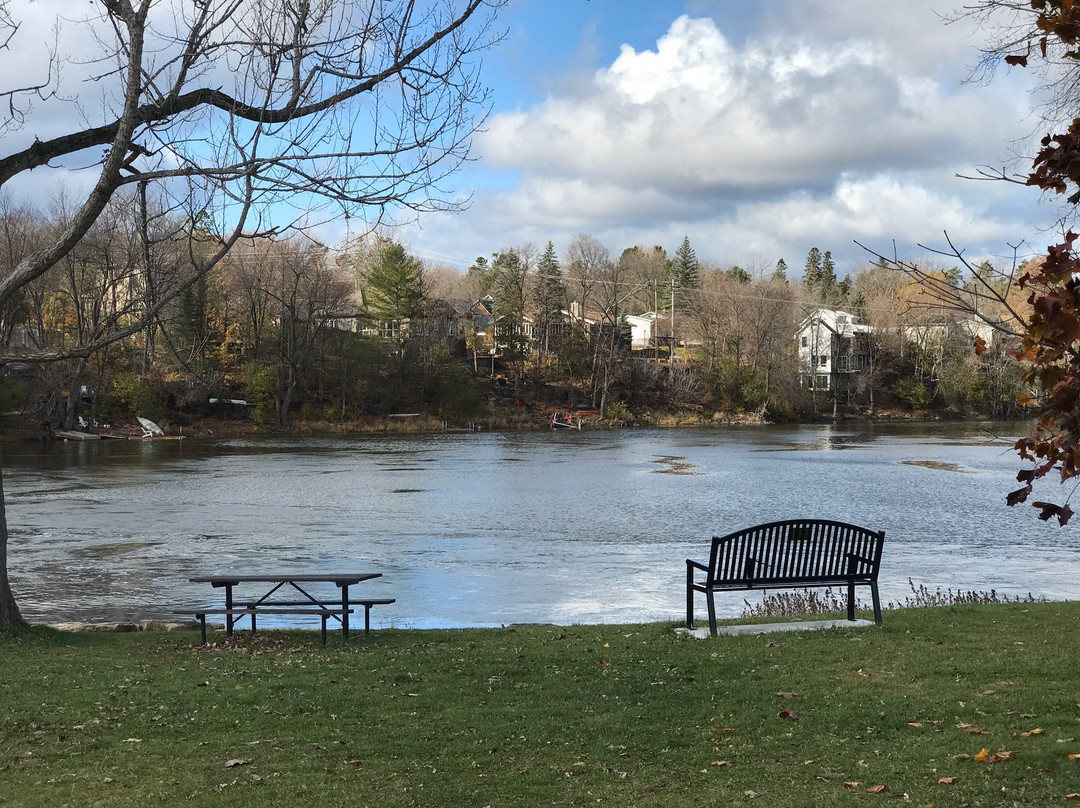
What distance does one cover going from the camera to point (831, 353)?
327 ft

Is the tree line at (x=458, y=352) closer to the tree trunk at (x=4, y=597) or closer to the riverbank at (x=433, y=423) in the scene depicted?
the riverbank at (x=433, y=423)

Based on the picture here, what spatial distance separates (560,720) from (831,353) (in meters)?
97.2

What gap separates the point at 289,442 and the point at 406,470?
22145mm

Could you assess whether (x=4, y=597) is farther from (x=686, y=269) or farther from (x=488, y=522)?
(x=686, y=269)

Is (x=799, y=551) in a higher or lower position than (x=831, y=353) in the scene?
lower

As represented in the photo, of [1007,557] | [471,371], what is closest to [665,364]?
[471,371]

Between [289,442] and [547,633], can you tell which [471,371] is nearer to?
[289,442]

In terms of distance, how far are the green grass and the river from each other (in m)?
2.25

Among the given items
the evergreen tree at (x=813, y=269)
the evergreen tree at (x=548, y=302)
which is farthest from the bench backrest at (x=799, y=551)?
the evergreen tree at (x=813, y=269)

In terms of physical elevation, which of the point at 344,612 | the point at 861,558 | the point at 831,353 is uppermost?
the point at 831,353

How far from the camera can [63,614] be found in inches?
553

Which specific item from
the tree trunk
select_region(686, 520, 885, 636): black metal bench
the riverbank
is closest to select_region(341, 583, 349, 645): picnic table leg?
the tree trunk

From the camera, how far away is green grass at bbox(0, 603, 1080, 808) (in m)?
5.57

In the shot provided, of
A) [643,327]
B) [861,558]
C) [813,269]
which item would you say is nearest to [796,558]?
[861,558]
